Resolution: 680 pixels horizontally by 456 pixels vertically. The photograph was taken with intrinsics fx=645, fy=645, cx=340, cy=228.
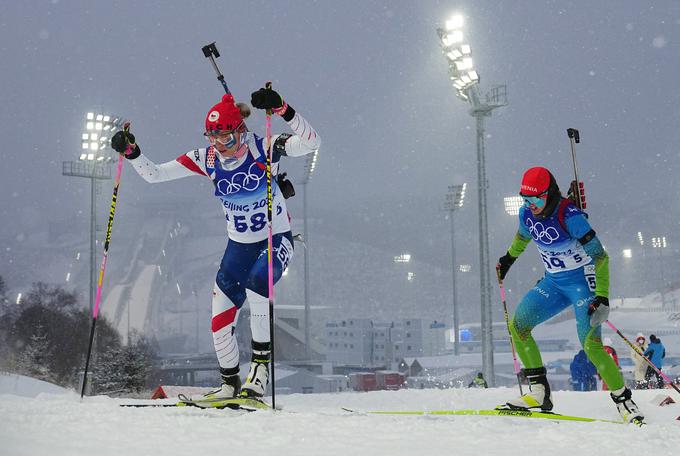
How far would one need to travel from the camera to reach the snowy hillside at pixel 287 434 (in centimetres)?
326

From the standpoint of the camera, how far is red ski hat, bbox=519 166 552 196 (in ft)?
18.8

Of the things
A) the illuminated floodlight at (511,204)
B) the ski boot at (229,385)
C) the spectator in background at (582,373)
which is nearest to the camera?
the ski boot at (229,385)

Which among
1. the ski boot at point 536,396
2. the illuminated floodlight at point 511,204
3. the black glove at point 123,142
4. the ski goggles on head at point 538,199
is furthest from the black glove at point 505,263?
the illuminated floodlight at point 511,204

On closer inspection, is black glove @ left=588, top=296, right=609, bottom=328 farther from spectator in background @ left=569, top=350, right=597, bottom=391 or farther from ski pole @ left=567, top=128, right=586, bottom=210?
spectator in background @ left=569, top=350, right=597, bottom=391

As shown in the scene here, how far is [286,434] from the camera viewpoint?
3684 millimetres

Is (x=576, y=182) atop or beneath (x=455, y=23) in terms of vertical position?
beneath

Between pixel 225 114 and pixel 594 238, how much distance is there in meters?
3.40

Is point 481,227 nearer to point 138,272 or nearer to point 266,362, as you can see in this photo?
point 266,362

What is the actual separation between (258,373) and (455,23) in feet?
53.3

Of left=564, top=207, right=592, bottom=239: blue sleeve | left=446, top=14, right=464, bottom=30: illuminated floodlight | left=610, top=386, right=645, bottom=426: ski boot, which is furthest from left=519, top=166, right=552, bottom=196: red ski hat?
left=446, top=14, right=464, bottom=30: illuminated floodlight

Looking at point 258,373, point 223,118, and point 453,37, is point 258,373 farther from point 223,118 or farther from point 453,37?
point 453,37

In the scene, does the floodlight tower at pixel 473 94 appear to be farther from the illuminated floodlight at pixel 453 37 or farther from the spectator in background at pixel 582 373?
the spectator in background at pixel 582 373

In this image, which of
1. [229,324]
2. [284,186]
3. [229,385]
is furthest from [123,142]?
[229,385]

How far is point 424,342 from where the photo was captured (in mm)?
51344
